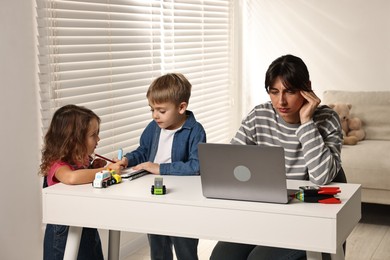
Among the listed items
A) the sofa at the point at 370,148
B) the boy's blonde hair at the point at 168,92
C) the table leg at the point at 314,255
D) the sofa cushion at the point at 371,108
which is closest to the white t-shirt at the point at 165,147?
the boy's blonde hair at the point at 168,92

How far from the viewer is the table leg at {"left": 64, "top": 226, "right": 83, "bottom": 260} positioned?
7.66 feet

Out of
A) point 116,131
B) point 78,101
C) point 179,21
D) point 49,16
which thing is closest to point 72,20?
point 49,16

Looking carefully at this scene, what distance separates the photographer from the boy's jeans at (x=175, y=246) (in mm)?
2664

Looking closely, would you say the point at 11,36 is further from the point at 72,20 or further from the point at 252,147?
the point at 252,147

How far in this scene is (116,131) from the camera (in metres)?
3.62

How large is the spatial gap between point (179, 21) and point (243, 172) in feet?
8.02

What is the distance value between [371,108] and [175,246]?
2631 mm

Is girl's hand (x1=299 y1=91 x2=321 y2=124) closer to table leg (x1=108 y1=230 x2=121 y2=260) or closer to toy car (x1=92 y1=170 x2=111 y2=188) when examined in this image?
toy car (x1=92 y1=170 x2=111 y2=188)

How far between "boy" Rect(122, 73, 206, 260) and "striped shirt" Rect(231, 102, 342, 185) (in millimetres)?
215

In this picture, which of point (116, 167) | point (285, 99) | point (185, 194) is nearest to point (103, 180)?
point (116, 167)

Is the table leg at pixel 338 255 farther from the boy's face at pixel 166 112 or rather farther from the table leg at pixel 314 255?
the boy's face at pixel 166 112

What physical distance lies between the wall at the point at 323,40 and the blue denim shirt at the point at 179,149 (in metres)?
2.81

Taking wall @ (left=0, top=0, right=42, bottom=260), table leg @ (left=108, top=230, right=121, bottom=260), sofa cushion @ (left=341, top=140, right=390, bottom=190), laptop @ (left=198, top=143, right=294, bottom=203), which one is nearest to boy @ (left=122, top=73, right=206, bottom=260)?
table leg @ (left=108, top=230, right=121, bottom=260)

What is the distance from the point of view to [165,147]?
2.72 metres
